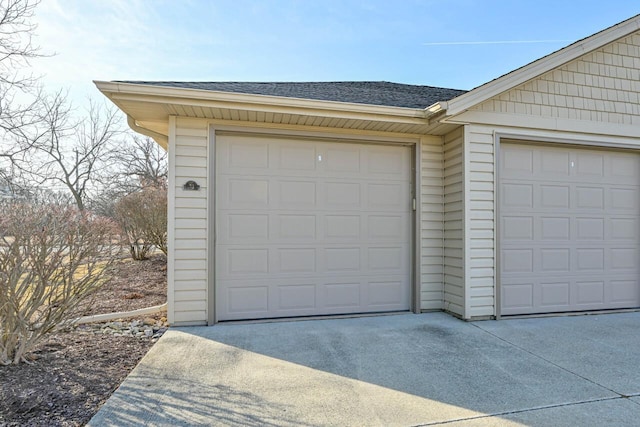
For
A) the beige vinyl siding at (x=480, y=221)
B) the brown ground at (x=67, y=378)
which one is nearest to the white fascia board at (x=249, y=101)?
the beige vinyl siding at (x=480, y=221)

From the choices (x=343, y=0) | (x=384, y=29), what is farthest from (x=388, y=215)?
(x=384, y=29)

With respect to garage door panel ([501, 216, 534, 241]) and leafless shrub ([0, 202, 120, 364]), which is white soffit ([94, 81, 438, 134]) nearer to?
leafless shrub ([0, 202, 120, 364])

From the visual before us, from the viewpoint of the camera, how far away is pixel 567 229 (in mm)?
5148

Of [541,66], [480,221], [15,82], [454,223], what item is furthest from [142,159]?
[541,66]

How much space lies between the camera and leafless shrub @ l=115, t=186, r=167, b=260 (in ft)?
31.1

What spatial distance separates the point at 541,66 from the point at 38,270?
5.92m

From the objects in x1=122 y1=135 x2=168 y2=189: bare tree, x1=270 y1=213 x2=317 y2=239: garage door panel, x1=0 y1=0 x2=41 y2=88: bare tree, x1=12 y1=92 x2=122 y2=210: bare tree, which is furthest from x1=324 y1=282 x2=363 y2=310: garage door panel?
x1=122 y1=135 x2=168 y2=189: bare tree

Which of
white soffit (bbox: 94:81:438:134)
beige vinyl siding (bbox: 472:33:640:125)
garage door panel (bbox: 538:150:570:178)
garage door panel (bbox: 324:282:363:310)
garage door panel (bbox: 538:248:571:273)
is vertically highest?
beige vinyl siding (bbox: 472:33:640:125)

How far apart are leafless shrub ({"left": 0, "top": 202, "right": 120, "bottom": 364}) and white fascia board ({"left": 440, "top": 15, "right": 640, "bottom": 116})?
13.7 ft

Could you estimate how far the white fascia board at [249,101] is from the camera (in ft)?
12.6

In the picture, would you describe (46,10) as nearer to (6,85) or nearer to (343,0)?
(6,85)

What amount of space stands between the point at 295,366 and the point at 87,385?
1.58 metres

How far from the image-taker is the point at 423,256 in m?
5.09

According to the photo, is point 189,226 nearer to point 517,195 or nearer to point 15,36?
point 517,195
